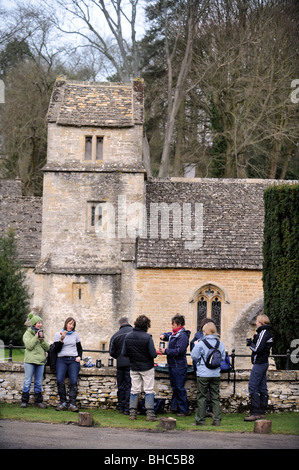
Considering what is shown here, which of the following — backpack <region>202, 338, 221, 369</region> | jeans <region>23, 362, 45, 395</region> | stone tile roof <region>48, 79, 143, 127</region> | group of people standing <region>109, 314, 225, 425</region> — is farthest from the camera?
stone tile roof <region>48, 79, 143, 127</region>

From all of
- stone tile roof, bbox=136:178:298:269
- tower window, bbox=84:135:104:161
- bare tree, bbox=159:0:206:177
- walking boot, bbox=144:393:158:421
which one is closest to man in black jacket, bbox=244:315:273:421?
walking boot, bbox=144:393:158:421

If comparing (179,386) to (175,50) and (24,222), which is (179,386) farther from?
(175,50)

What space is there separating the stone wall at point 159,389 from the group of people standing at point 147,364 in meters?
0.43

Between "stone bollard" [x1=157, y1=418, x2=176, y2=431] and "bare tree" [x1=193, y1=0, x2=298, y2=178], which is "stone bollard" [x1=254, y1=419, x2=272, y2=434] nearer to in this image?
"stone bollard" [x1=157, y1=418, x2=176, y2=431]

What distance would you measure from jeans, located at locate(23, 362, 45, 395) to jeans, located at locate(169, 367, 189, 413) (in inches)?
100

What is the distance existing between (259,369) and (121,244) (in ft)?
39.5

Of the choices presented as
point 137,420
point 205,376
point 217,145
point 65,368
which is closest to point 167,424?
point 137,420

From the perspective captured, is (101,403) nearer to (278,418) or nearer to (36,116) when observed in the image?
(278,418)

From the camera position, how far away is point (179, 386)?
1321 cm

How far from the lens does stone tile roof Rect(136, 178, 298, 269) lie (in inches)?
942

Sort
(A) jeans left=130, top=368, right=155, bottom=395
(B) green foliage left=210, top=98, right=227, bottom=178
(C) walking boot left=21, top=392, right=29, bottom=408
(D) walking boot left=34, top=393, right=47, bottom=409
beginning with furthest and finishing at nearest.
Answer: (B) green foliage left=210, top=98, right=227, bottom=178 < (D) walking boot left=34, top=393, right=47, bottom=409 < (C) walking boot left=21, top=392, right=29, bottom=408 < (A) jeans left=130, top=368, right=155, bottom=395

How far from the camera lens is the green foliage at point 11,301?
2622 centimetres

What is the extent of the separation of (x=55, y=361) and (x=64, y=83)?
14799 millimetres
